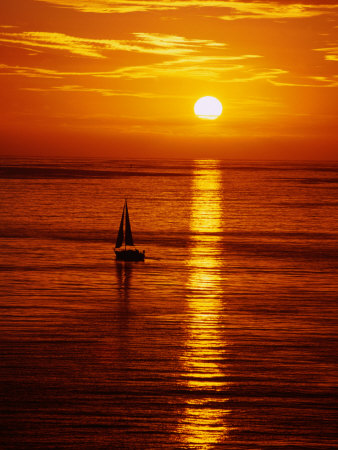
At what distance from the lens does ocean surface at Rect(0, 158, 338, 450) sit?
25938 millimetres

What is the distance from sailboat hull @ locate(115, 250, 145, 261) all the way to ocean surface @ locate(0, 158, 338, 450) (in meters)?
1.12

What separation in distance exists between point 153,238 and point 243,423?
55659mm

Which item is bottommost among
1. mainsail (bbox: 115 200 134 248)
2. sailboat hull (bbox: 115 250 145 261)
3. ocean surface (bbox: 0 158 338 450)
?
ocean surface (bbox: 0 158 338 450)

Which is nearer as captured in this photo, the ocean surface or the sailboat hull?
the ocean surface

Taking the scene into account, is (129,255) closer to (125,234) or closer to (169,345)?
(125,234)

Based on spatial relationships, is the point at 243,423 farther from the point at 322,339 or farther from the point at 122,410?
the point at 322,339

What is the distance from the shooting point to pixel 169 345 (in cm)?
3603

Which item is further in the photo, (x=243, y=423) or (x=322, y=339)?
(x=322, y=339)

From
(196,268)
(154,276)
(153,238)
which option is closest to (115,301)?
(154,276)

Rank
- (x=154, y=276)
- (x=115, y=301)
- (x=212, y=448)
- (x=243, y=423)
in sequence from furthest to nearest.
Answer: (x=154, y=276) → (x=115, y=301) → (x=243, y=423) → (x=212, y=448)

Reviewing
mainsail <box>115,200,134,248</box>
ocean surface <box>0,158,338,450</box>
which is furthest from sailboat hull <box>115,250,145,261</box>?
mainsail <box>115,200,134,248</box>

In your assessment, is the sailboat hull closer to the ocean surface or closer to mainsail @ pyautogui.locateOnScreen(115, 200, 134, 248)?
the ocean surface

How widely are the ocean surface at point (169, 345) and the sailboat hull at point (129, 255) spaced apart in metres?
1.12

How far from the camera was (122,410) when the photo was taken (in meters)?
27.2
